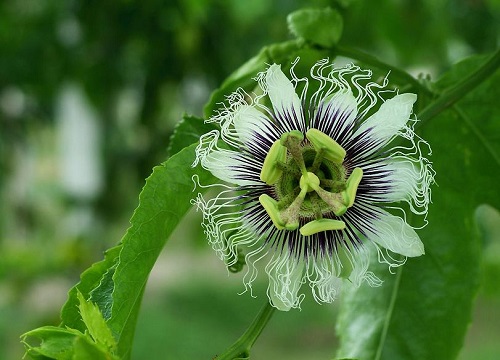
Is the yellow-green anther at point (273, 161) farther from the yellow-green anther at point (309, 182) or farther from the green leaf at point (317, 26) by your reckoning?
the green leaf at point (317, 26)

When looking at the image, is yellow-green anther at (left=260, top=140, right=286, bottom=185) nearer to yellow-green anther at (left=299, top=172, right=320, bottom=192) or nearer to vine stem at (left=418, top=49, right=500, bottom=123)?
yellow-green anther at (left=299, top=172, right=320, bottom=192)

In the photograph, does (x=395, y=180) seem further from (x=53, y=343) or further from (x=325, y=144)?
(x=53, y=343)

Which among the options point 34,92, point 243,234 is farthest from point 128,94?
point 243,234

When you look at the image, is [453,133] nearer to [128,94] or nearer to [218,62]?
[218,62]

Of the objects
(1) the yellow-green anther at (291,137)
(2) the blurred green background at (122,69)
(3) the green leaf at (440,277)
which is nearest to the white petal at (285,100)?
(1) the yellow-green anther at (291,137)

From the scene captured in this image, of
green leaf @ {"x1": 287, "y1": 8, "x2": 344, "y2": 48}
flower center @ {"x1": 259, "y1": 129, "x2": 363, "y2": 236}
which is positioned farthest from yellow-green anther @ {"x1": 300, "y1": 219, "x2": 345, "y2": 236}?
green leaf @ {"x1": 287, "y1": 8, "x2": 344, "y2": 48}
